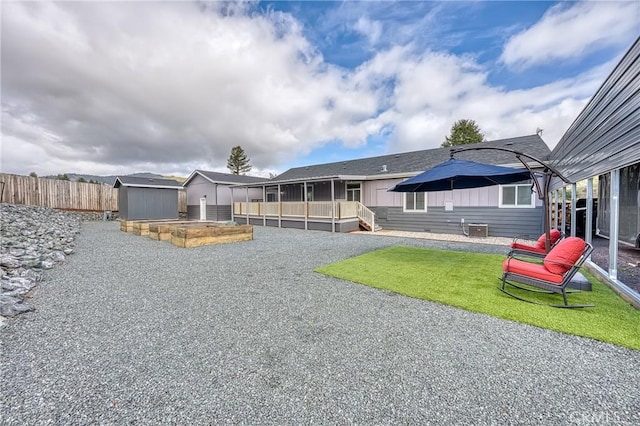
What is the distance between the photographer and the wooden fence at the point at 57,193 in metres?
13.6

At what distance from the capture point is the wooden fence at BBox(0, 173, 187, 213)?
13.6 metres

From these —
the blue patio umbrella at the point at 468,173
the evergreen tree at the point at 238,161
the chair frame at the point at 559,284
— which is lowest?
the chair frame at the point at 559,284

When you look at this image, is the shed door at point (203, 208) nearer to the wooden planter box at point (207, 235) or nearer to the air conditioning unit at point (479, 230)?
the wooden planter box at point (207, 235)

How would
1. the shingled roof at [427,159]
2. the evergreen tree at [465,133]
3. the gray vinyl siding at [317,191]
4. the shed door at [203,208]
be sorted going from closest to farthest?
the shingled roof at [427,159], the gray vinyl siding at [317,191], the shed door at [203,208], the evergreen tree at [465,133]

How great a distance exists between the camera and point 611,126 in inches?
158

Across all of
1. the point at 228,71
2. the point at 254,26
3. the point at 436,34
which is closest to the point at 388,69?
the point at 436,34

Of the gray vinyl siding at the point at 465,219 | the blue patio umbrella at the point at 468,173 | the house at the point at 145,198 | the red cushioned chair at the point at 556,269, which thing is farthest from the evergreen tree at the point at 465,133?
the red cushioned chair at the point at 556,269

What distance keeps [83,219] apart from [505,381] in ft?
73.6

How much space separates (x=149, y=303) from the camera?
3.60 meters

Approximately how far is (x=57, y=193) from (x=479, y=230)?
23.7m

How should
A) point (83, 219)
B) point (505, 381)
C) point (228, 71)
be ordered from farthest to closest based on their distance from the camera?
point (83, 219)
point (228, 71)
point (505, 381)

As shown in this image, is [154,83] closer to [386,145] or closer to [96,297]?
[96,297]

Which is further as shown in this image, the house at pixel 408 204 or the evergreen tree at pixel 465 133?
the evergreen tree at pixel 465 133

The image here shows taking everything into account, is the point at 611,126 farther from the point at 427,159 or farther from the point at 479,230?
the point at 427,159
